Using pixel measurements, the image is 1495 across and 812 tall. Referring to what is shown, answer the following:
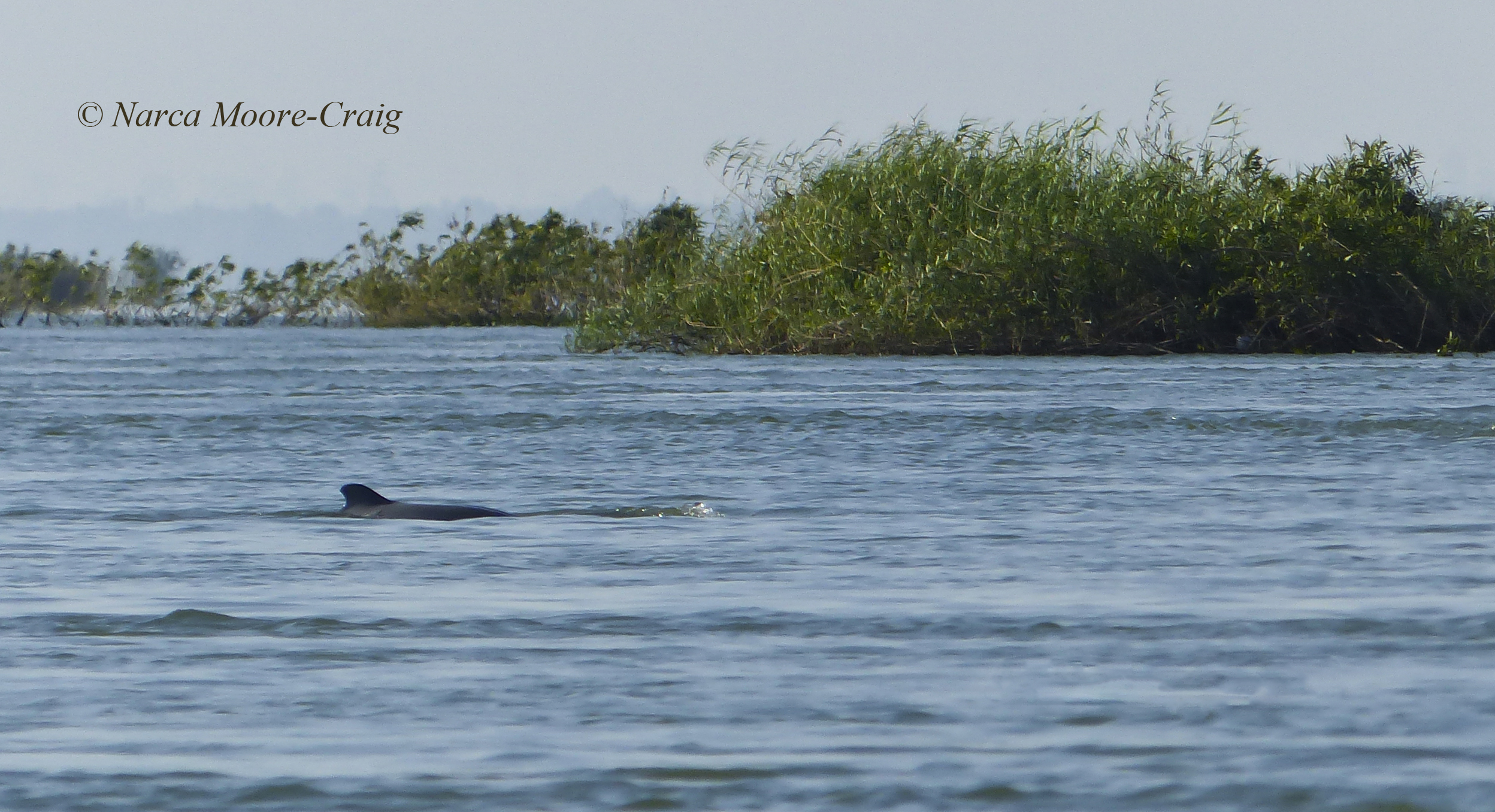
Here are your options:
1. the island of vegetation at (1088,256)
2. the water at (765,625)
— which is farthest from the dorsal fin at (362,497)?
the island of vegetation at (1088,256)

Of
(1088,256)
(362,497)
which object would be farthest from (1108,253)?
(362,497)

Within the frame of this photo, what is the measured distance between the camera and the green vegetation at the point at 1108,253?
42.6 m

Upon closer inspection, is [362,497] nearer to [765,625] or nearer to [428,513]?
[428,513]

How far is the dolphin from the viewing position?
1356 centimetres

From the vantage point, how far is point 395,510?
1366cm

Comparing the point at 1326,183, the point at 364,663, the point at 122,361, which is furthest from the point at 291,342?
the point at 364,663

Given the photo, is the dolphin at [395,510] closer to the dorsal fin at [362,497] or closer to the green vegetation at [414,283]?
the dorsal fin at [362,497]

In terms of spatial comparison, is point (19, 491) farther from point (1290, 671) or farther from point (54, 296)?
point (54, 296)

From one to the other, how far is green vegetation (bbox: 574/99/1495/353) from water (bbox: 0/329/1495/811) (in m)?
21.2

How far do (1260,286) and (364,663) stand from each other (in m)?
36.8

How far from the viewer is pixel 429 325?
11138 cm

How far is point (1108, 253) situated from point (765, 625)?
34356 millimetres

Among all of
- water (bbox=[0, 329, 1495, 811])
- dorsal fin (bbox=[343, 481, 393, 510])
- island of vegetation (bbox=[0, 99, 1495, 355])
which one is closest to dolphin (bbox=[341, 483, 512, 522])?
dorsal fin (bbox=[343, 481, 393, 510])

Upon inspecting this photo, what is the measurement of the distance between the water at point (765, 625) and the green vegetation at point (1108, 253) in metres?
21.2
